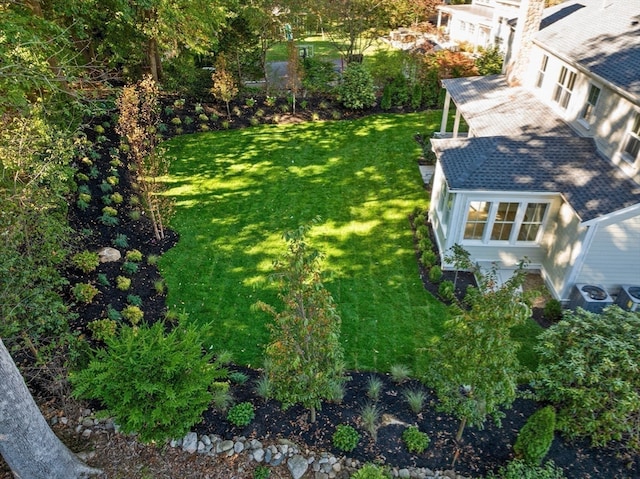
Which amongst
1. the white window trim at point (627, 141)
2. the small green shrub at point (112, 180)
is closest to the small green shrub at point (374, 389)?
the white window trim at point (627, 141)

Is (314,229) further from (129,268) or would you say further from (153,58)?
(153,58)

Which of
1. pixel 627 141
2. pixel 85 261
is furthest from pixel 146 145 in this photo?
pixel 627 141

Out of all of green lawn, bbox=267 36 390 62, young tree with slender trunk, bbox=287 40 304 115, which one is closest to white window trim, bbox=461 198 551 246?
young tree with slender trunk, bbox=287 40 304 115

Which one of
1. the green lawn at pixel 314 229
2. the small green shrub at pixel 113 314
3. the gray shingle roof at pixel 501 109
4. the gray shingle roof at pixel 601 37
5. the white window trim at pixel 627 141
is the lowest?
the green lawn at pixel 314 229

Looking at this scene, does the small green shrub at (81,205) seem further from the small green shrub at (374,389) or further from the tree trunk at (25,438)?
the small green shrub at (374,389)

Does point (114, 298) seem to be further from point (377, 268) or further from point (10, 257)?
point (377, 268)

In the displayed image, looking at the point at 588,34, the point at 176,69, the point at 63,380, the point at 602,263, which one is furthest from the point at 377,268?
the point at 176,69
